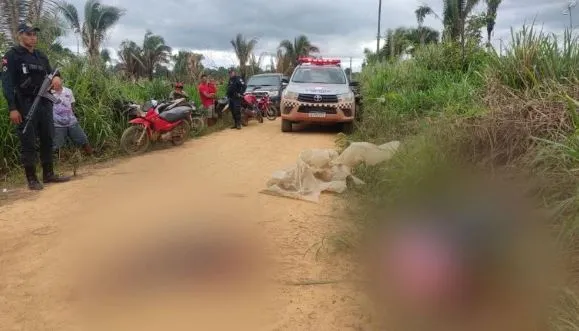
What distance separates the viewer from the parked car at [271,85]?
15.5 meters

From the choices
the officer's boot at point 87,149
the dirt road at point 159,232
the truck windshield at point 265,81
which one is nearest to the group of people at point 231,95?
the truck windshield at point 265,81

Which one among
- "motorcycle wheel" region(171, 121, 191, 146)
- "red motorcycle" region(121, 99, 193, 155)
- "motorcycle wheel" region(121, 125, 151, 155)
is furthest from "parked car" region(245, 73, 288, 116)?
"motorcycle wheel" region(121, 125, 151, 155)

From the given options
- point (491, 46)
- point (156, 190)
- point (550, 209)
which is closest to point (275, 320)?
point (550, 209)

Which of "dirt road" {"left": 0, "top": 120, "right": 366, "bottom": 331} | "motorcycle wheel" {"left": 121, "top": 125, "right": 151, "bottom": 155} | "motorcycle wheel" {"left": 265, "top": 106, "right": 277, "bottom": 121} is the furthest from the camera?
"motorcycle wheel" {"left": 265, "top": 106, "right": 277, "bottom": 121}

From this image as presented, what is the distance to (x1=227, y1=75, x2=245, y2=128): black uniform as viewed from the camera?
39.8 ft

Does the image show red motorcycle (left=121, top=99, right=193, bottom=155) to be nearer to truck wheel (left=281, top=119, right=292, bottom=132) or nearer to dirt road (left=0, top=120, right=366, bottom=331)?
dirt road (left=0, top=120, right=366, bottom=331)

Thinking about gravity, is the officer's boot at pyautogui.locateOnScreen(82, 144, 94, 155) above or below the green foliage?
below

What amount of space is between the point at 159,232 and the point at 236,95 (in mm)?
8432

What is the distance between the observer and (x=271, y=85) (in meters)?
16.2

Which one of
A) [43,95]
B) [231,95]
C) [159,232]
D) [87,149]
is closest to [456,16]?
[231,95]

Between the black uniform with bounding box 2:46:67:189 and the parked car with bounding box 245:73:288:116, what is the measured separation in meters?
9.61

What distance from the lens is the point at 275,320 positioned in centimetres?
280

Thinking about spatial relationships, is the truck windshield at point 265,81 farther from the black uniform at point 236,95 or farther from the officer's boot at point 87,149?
the officer's boot at point 87,149

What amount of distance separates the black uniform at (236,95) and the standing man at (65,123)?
497 cm
